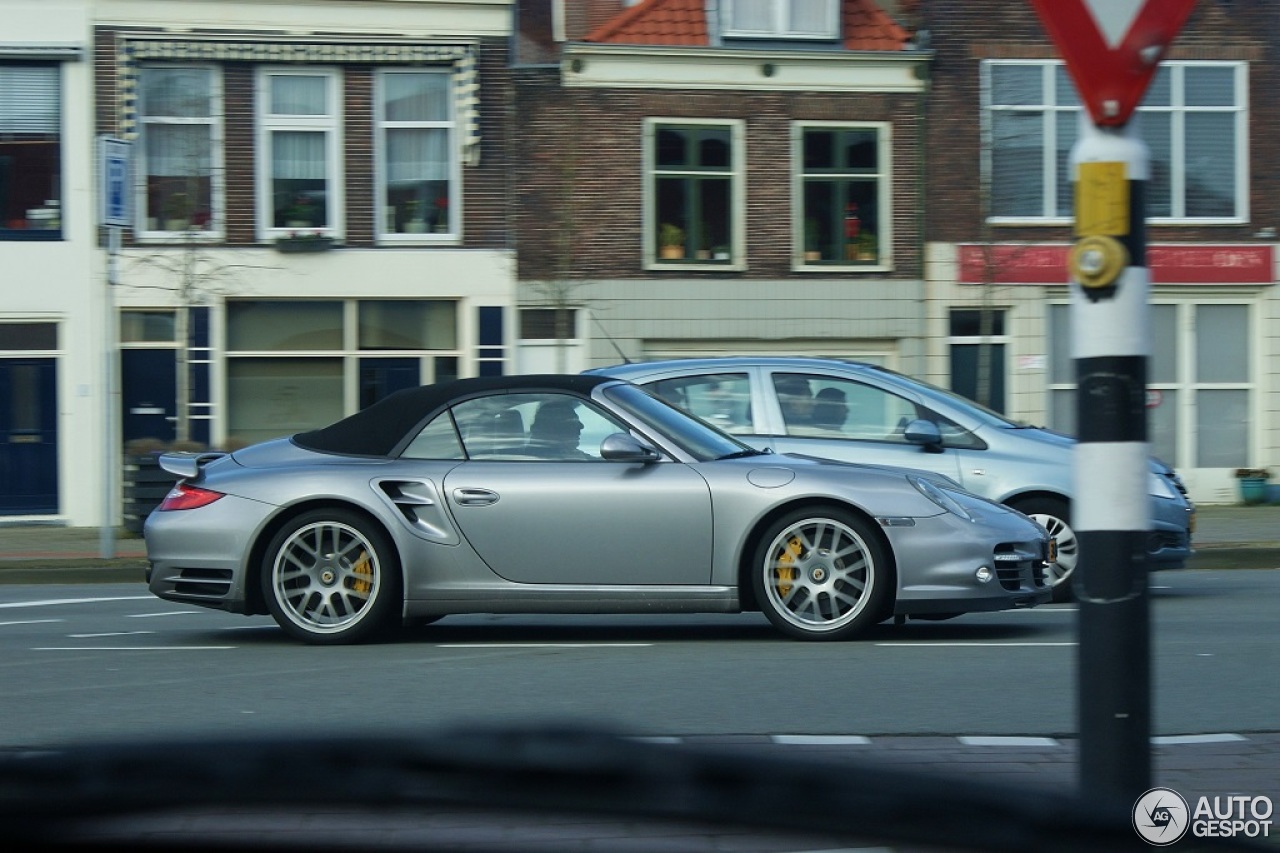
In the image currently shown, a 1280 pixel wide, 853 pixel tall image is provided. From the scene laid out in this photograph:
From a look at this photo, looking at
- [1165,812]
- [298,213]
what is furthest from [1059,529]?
[298,213]

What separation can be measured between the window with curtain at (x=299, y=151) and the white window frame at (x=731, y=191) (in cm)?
407

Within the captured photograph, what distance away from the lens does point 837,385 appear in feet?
37.3

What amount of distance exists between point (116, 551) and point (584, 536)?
9697 mm

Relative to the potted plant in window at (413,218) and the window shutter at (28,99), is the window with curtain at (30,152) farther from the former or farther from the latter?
the potted plant in window at (413,218)

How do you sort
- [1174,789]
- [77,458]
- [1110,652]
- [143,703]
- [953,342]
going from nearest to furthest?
[1110,652] < [1174,789] < [143,703] < [77,458] < [953,342]

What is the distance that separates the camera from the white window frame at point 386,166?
74.5 ft

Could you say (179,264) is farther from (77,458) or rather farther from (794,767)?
(794,767)

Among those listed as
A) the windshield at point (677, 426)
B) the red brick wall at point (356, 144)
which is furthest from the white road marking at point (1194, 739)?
the red brick wall at point (356, 144)

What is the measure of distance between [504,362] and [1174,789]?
18429mm

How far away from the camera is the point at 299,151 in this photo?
74.0ft

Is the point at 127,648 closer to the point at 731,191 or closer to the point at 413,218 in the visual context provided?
the point at 413,218

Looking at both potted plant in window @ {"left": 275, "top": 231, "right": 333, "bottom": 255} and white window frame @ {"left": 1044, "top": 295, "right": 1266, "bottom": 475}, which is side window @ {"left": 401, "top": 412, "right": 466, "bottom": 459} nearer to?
potted plant in window @ {"left": 275, "top": 231, "right": 333, "bottom": 255}

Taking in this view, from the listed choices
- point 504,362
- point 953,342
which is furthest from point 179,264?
point 953,342

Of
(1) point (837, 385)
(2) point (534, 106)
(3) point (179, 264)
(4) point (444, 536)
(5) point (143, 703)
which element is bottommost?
(5) point (143, 703)
